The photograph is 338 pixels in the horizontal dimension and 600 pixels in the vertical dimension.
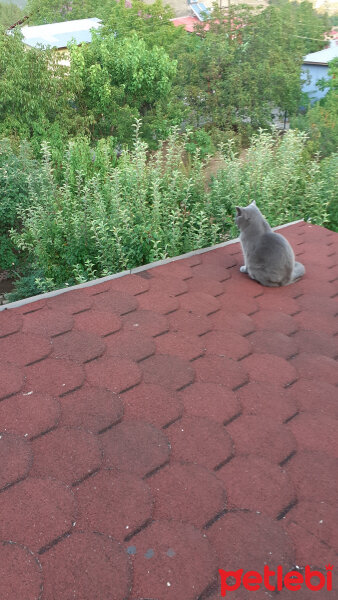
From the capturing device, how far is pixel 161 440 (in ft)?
6.79

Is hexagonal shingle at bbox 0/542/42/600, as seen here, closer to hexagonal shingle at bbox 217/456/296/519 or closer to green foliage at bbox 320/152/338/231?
hexagonal shingle at bbox 217/456/296/519

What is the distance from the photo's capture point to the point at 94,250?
521 centimetres

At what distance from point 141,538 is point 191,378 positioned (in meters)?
1.00

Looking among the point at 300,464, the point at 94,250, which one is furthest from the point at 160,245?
the point at 300,464

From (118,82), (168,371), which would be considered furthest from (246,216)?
(118,82)

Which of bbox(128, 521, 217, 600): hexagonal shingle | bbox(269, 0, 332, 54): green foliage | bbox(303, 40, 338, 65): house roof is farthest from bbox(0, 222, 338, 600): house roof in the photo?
bbox(269, 0, 332, 54): green foliage

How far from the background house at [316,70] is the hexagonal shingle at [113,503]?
31.2 m

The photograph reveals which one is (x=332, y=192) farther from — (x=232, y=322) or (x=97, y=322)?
(x=97, y=322)

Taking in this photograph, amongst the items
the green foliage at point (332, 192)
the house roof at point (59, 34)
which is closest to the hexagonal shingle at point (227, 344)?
the green foliage at point (332, 192)

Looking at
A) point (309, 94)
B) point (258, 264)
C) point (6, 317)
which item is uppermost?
point (6, 317)

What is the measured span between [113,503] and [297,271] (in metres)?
2.63

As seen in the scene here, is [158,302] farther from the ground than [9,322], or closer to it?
closer to it

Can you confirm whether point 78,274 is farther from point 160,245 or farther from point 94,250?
point 160,245

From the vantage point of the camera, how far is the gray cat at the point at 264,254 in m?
3.62
